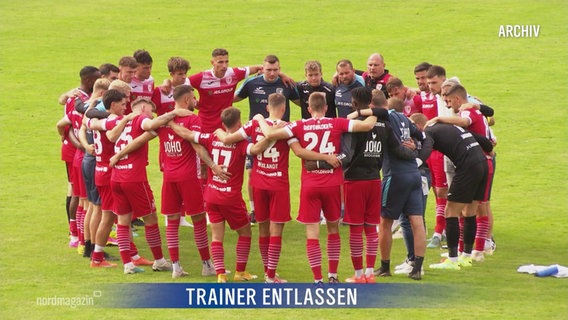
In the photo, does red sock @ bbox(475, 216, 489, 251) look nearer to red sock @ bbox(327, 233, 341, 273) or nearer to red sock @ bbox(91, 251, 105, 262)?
red sock @ bbox(327, 233, 341, 273)

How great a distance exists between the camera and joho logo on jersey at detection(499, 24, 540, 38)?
3216cm

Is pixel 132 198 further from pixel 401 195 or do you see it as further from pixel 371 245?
pixel 401 195

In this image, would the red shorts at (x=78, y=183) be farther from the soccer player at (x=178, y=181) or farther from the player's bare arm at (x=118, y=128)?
the soccer player at (x=178, y=181)

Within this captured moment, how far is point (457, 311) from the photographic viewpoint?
1301 cm

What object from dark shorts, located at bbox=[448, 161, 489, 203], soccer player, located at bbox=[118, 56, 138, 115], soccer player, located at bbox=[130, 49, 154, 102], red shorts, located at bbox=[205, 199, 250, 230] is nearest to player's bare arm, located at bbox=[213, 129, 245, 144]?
red shorts, located at bbox=[205, 199, 250, 230]

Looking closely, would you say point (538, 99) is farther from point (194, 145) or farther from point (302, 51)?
point (194, 145)

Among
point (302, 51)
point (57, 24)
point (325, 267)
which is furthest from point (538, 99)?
point (57, 24)

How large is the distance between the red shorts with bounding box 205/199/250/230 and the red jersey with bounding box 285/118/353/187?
3.45ft

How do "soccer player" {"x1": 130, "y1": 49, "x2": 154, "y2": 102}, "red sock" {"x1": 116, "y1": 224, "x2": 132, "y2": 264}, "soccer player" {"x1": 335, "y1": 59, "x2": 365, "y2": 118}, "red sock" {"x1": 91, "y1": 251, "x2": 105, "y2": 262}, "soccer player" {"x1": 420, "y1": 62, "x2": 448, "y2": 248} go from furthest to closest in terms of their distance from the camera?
"soccer player" {"x1": 335, "y1": 59, "x2": 365, "y2": 118}, "soccer player" {"x1": 130, "y1": 49, "x2": 154, "y2": 102}, "soccer player" {"x1": 420, "y1": 62, "x2": 448, "y2": 248}, "red sock" {"x1": 91, "y1": 251, "x2": 105, "y2": 262}, "red sock" {"x1": 116, "y1": 224, "x2": 132, "y2": 264}

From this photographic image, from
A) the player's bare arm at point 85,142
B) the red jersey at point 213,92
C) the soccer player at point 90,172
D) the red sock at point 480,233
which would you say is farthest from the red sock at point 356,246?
the red jersey at point 213,92

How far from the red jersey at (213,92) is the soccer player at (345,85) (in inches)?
63.6

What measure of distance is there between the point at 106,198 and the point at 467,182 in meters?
4.97

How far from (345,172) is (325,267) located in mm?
1794

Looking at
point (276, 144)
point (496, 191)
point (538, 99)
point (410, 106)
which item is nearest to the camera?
point (276, 144)
